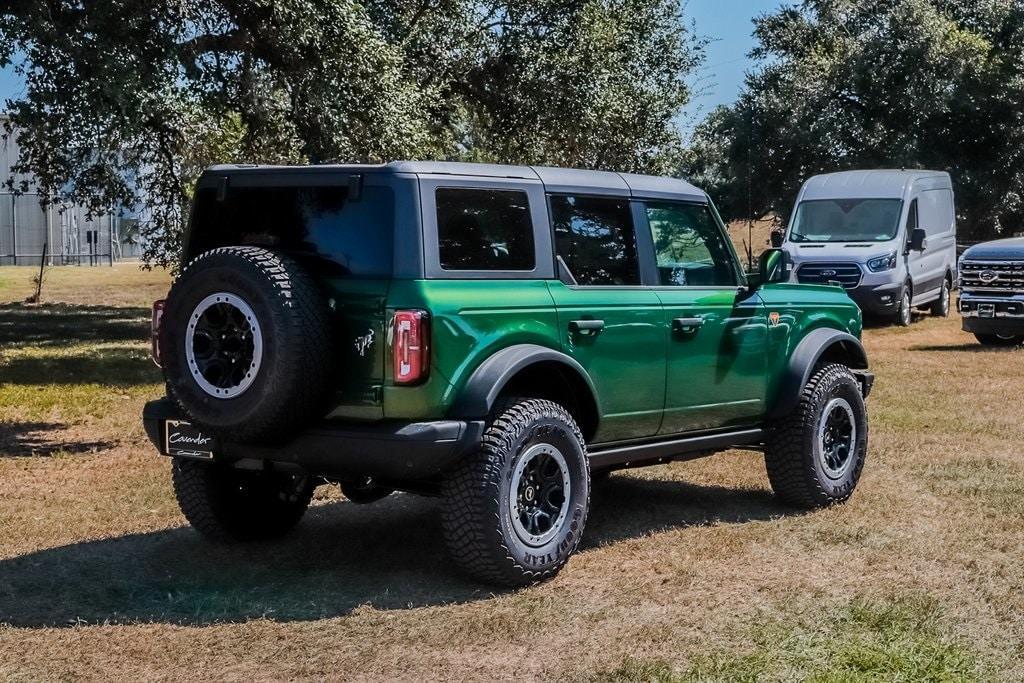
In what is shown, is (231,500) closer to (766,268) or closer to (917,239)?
(766,268)

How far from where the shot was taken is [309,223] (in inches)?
254

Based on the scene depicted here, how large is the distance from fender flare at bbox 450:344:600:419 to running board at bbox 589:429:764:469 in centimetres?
84

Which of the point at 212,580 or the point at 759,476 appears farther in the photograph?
the point at 759,476

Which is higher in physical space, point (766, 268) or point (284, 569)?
point (766, 268)

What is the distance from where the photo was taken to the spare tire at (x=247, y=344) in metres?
5.99

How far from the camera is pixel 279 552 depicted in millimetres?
7227

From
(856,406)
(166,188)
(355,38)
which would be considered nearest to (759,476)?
(856,406)

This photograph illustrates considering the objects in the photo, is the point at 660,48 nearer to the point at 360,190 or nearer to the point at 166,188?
the point at 166,188

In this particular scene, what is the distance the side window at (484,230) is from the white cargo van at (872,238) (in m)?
15.9

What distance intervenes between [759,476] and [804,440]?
1345 mm

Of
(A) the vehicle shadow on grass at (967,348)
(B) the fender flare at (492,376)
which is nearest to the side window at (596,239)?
(B) the fender flare at (492,376)

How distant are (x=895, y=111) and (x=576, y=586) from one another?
1267 inches

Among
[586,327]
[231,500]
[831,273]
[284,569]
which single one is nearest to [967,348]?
[831,273]

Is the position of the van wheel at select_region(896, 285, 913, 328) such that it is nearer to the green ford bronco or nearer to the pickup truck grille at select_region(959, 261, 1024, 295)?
the pickup truck grille at select_region(959, 261, 1024, 295)
